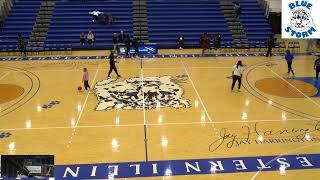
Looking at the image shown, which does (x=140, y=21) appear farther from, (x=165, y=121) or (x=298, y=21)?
(x=298, y=21)

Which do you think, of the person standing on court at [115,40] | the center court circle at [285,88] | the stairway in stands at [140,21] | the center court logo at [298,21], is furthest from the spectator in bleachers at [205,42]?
the center court logo at [298,21]

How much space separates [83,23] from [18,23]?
4933mm

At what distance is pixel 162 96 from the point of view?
16766 millimetres

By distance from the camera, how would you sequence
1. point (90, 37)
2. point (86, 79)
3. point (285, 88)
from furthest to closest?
point (90, 37)
point (285, 88)
point (86, 79)

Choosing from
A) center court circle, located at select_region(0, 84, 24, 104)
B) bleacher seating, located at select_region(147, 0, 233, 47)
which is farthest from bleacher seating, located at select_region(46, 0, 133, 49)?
center court circle, located at select_region(0, 84, 24, 104)

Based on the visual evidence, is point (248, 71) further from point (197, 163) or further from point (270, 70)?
point (197, 163)

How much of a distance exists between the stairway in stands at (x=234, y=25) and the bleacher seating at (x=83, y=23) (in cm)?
769

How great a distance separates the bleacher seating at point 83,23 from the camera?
28.5 meters

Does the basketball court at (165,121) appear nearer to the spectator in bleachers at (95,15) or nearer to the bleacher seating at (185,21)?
the bleacher seating at (185,21)

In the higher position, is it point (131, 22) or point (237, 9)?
point (237, 9)

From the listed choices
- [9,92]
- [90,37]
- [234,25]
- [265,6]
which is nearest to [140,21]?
[90,37]

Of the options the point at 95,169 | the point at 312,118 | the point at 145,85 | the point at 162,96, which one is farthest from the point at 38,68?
the point at 312,118

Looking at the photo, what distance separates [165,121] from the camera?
1390 centimetres

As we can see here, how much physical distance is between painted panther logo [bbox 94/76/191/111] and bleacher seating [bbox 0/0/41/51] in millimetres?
12226
